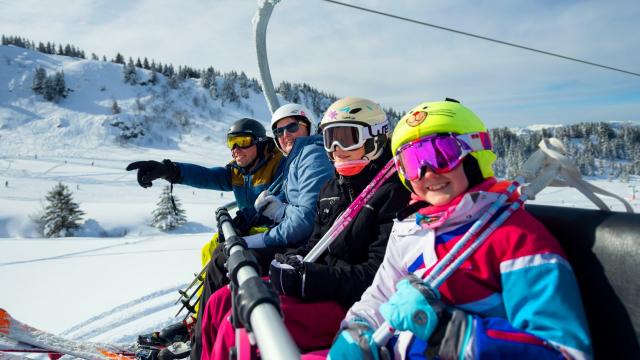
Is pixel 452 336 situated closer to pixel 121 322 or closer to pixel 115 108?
pixel 121 322

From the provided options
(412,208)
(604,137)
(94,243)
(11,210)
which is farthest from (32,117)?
(604,137)

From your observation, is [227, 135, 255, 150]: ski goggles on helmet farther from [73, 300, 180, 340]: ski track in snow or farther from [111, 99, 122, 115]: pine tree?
[111, 99, 122, 115]: pine tree

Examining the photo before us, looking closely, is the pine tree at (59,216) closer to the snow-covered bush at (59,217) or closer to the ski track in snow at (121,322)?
the snow-covered bush at (59,217)

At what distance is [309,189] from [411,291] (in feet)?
5.60

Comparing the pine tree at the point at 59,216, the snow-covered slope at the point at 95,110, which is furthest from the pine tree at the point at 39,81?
the pine tree at the point at 59,216

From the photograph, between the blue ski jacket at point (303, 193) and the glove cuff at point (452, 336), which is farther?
the blue ski jacket at point (303, 193)

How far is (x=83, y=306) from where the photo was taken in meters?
5.22

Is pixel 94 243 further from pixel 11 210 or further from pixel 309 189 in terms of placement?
pixel 11 210

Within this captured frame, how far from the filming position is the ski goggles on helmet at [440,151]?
168cm

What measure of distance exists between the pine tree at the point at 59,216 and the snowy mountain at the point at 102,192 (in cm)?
97

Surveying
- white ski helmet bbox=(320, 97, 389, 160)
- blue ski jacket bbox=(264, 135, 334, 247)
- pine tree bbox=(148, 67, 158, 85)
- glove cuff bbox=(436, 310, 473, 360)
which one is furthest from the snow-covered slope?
glove cuff bbox=(436, 310, 473, 360)

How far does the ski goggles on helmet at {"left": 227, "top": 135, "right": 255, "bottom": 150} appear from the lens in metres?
3.88

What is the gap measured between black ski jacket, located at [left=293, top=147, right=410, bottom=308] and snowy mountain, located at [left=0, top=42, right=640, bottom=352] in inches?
111

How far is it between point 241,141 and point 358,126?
156cm
